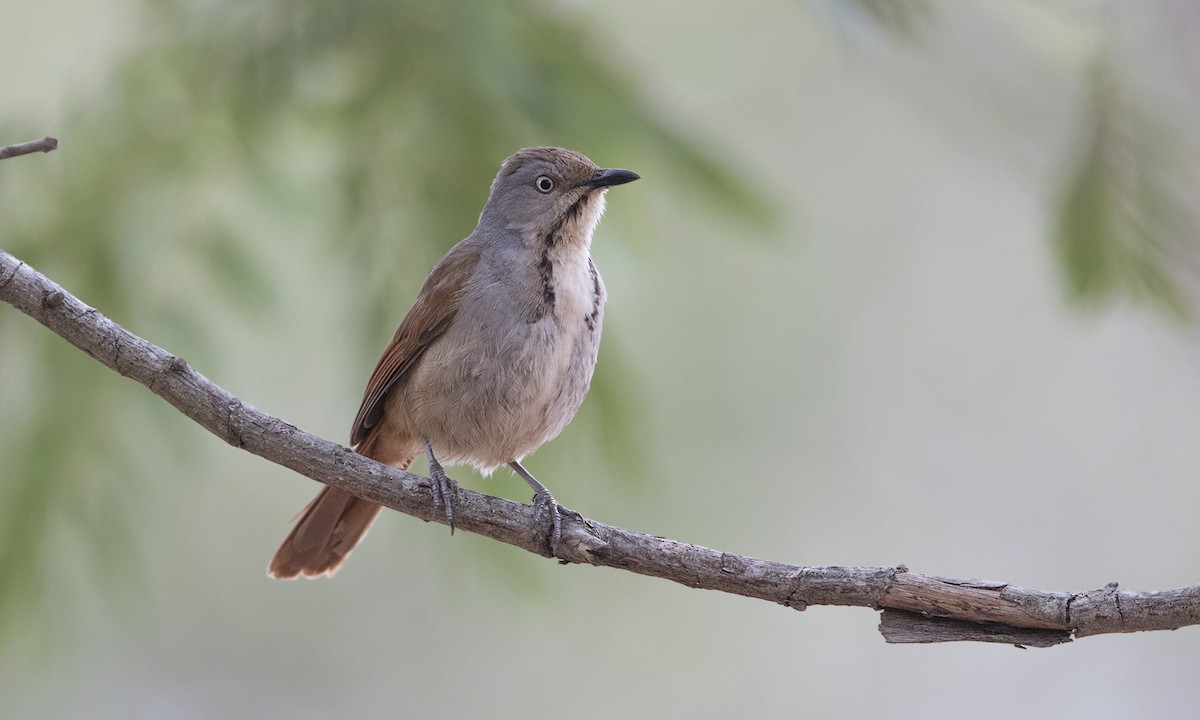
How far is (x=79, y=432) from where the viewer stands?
145 inches

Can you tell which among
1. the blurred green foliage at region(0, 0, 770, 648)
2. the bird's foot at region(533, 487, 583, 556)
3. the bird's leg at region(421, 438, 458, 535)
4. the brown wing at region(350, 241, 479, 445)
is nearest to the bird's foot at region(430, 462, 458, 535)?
the bird's leg at region(421, 438, 458, 535)

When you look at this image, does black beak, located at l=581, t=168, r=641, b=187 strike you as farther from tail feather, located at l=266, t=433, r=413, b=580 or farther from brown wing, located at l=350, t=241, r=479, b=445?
tail feather, located at l=266, t=433, r=413, b=580

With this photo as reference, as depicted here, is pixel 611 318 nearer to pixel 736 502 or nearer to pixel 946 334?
pixel 736 502

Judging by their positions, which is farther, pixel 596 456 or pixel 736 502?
A: pixel 736 502

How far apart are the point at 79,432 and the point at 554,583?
1730 mm

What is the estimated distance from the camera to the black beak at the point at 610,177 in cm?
383

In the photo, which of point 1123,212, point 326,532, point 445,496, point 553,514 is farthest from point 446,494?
point 1123,212

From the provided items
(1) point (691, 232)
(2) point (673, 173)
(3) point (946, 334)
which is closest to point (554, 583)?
(2) point (673, 173)

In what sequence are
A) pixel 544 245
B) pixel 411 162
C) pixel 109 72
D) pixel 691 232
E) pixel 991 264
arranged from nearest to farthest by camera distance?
pixel 411 162 → pixel 109 72 → pixel 544 245 → pixel 691 232 → pixel 991 264

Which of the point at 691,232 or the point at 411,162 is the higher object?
the point at 691,232

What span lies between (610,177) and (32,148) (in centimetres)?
186

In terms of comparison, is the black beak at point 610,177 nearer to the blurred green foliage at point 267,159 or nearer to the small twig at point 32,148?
the blurred green foliage at point 267,159

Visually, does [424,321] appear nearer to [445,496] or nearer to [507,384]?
[507,384]

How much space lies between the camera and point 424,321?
4.03 m
